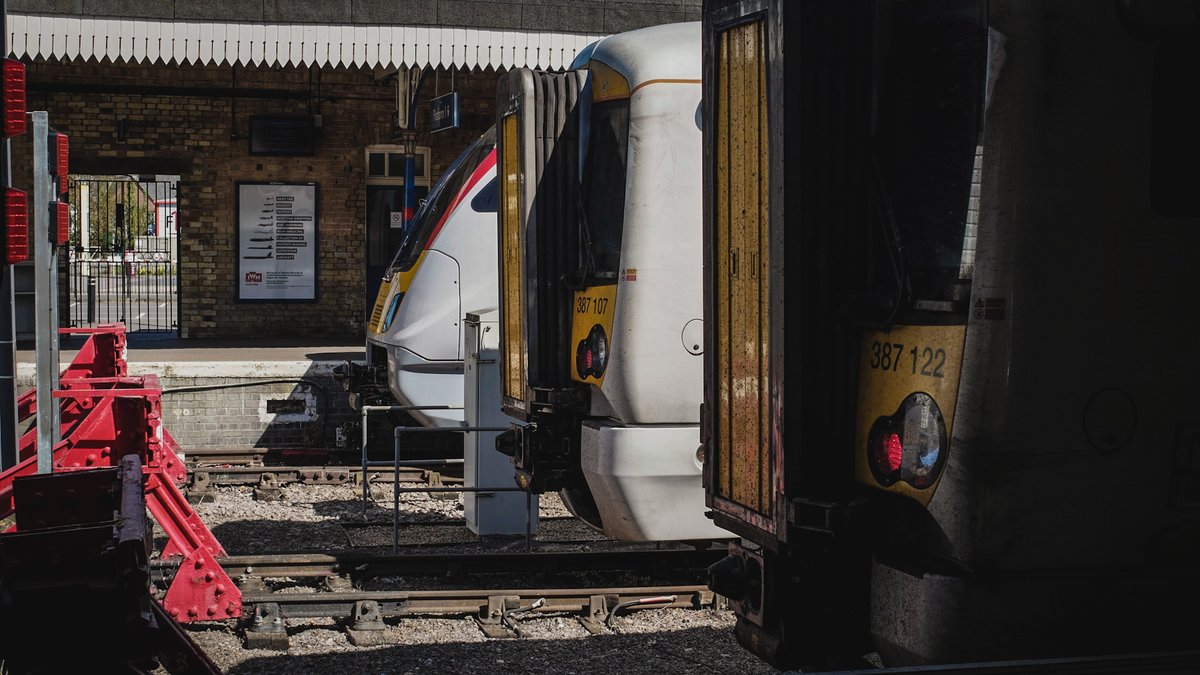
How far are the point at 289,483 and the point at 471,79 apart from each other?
902cm

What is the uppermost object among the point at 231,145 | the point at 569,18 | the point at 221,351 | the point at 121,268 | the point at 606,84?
the point at 569,18

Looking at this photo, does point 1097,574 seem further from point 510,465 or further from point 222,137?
point 222,137

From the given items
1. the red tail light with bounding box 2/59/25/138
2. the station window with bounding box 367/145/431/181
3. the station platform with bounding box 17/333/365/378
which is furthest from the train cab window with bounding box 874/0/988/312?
the station window with bounding box 367/145/431/181

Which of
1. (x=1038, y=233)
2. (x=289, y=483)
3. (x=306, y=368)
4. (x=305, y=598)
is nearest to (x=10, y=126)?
(x=305, y=598)

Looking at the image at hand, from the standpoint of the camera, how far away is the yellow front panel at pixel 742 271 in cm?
450

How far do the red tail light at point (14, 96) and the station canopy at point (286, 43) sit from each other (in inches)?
405

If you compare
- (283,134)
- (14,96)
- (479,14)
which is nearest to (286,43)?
(479,14)

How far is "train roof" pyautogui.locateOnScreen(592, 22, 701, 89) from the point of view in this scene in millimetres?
7105

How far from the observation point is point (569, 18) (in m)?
16.8

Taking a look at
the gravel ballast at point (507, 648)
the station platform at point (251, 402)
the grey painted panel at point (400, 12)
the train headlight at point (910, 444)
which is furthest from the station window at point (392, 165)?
the train headlight at point (910, 444)

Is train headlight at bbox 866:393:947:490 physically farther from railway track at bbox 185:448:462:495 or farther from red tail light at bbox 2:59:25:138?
railway track at bbox 185:448:462:495

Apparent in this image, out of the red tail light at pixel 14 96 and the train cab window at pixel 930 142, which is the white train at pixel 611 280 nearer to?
the red tail light at pixel 14 96

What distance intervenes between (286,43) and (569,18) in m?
3.37

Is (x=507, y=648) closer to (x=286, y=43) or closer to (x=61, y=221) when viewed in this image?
(x=61, y=221)
